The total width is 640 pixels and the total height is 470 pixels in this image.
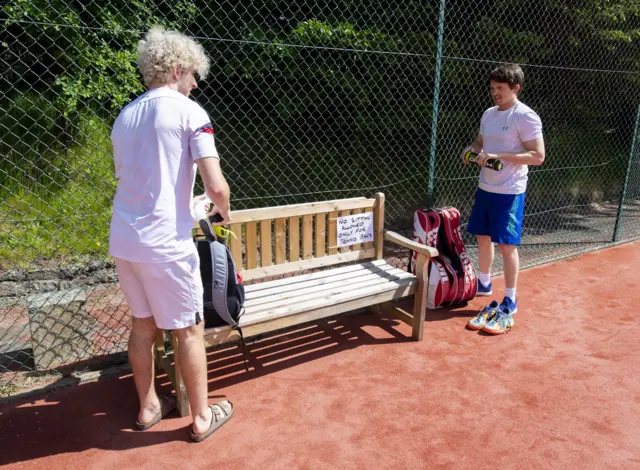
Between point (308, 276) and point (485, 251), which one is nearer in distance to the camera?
point (308, 276)

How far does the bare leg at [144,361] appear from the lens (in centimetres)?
254

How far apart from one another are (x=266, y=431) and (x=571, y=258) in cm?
442

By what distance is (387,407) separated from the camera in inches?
116

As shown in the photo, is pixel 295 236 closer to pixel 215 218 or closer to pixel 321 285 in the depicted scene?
pixel 321 285

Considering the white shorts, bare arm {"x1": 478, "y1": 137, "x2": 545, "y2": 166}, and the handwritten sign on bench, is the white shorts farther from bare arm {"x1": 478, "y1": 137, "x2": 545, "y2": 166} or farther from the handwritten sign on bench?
bare arm {"x1": 478, "y1": 137, "x2": 545, "y2": 166}

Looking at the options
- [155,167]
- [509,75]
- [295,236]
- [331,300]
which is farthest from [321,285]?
[509,75]

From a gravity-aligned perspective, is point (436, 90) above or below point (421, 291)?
above

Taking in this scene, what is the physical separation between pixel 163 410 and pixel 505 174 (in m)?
2.87

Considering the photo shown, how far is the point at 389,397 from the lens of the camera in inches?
120

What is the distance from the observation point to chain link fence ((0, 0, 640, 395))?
4.31 metres

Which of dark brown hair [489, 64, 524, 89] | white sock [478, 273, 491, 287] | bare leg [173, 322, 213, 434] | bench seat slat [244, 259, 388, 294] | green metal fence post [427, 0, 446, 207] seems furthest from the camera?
white sock [478, 273, 491, 287]

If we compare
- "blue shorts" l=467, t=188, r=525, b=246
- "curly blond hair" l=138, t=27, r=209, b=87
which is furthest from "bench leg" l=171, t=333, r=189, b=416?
"blue shorts" l=467, t=188, r=525, b=246

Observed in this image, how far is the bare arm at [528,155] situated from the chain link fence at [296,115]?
701mm

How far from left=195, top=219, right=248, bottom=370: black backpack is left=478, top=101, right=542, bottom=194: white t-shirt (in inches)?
87.4
